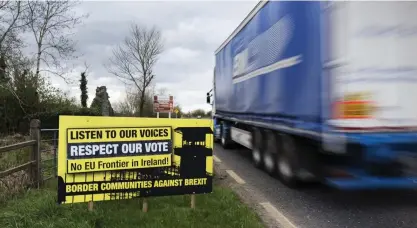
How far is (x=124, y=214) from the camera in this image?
5.31 metres

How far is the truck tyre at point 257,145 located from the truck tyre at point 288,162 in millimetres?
1315

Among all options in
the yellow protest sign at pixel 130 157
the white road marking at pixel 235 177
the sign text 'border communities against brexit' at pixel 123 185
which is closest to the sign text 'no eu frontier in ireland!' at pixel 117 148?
the yellow protest sign at pixel 130 157

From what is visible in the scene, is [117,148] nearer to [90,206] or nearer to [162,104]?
[90,206]

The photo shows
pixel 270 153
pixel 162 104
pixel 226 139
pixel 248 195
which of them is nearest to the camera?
pixel 248 195

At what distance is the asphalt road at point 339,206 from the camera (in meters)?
5.64

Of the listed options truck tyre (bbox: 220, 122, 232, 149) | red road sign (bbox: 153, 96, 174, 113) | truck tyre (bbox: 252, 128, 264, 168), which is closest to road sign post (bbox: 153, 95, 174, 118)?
red road sign (bbox: 153, 96, 174, 113)

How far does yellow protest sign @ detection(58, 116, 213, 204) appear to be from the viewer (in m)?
5.17

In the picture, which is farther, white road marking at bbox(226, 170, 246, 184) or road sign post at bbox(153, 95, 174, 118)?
road sign post at bbox(153, 95, 174, 118)

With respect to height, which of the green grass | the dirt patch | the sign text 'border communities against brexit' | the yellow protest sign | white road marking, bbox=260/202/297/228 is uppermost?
the yellow protest sign

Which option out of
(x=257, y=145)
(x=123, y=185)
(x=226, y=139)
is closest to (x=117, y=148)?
(x=123, y=185)

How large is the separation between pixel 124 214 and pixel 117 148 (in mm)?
853

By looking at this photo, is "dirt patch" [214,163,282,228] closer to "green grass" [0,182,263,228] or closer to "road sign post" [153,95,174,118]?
"green grass" [0,182,263,228]

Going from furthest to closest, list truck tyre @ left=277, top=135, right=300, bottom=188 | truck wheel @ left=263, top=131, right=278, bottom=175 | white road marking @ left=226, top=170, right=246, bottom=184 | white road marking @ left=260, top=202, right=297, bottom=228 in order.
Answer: white road marking @ left=226, top=170, right=246, bottom=184
truck wheel @ left=263, top=131, right=278, bottom=175
truck tyre @ left=277, top=135, right=300, bottom=188
white road marking @ left=260, top=202, right=297, bottom=228

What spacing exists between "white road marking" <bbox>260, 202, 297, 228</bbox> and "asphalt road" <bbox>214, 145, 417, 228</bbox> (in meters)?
0.07
